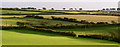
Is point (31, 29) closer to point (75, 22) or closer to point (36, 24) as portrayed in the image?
point (36, 24)

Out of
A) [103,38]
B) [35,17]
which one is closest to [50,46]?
[103,38]

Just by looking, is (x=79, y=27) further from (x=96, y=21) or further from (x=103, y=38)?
(x=103, y=38)

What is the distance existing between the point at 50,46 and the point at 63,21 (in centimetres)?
1200

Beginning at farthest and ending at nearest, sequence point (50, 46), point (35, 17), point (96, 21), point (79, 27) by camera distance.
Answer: point (35, 17), point (96, 21), point (79, 27), point (50, 46)

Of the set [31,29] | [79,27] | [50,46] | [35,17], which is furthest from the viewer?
[35,17]

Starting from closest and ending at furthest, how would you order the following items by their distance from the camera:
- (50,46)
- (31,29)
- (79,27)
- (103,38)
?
(50,46), (103,38), (31,29), (79,27)

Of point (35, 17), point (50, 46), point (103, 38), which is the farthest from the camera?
point (35, 17)

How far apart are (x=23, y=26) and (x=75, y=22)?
558 cm

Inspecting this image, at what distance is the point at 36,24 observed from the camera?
2288cm

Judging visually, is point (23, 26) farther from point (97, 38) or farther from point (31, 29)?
point (97, 38)

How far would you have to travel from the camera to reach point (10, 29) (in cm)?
2059

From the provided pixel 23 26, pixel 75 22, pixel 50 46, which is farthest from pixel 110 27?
pixel 50 46

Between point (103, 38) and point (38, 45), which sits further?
point (103, 38)

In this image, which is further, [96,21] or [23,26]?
[96,21]
